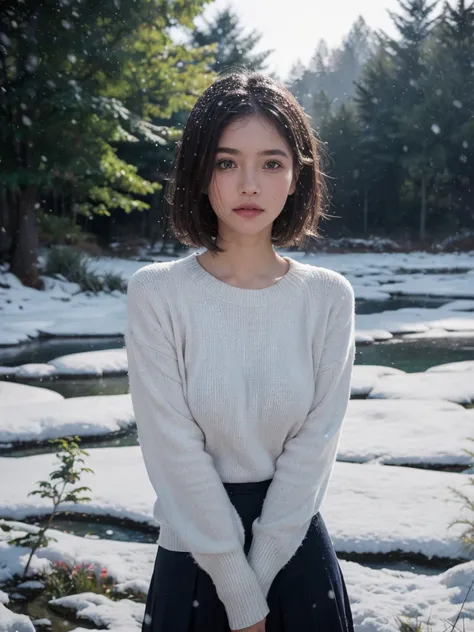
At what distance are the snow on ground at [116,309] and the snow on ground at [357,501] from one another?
430 centimetres

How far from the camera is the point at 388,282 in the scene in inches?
571

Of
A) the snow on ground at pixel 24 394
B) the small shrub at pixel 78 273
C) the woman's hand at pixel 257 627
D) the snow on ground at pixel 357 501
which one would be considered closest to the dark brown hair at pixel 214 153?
the woman's hand at pixel 257 627

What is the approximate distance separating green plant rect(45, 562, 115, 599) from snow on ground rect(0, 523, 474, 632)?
1.2 inches

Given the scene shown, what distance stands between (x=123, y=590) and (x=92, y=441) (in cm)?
180

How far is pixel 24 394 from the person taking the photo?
16.4 ft

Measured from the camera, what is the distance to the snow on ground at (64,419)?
4.05m

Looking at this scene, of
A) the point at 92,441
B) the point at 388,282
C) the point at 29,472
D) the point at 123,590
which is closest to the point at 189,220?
the point at 123,590

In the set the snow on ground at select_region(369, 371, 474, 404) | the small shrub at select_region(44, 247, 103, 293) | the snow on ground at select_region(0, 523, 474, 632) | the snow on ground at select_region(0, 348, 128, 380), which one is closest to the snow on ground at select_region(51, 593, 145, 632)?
the snow on ground at select_region(0, 523, 474, 632)

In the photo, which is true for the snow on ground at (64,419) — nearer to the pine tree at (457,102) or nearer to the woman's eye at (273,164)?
the woman's eye at (273,164)

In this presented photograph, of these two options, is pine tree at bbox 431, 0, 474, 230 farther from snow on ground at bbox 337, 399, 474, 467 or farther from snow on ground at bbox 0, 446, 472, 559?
snow on ground at bbox 0, 446, 472, 559

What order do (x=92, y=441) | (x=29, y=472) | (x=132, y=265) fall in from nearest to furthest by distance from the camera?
(x=29, y=472) → (x=92, y=441) → (x=132, y=265)

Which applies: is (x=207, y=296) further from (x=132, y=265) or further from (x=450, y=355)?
(x=132, y=265)

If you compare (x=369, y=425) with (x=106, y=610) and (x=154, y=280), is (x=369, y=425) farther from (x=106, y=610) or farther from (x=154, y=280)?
(x=154, y=280)

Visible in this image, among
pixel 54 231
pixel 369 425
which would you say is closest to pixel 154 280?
pixel 369 425
